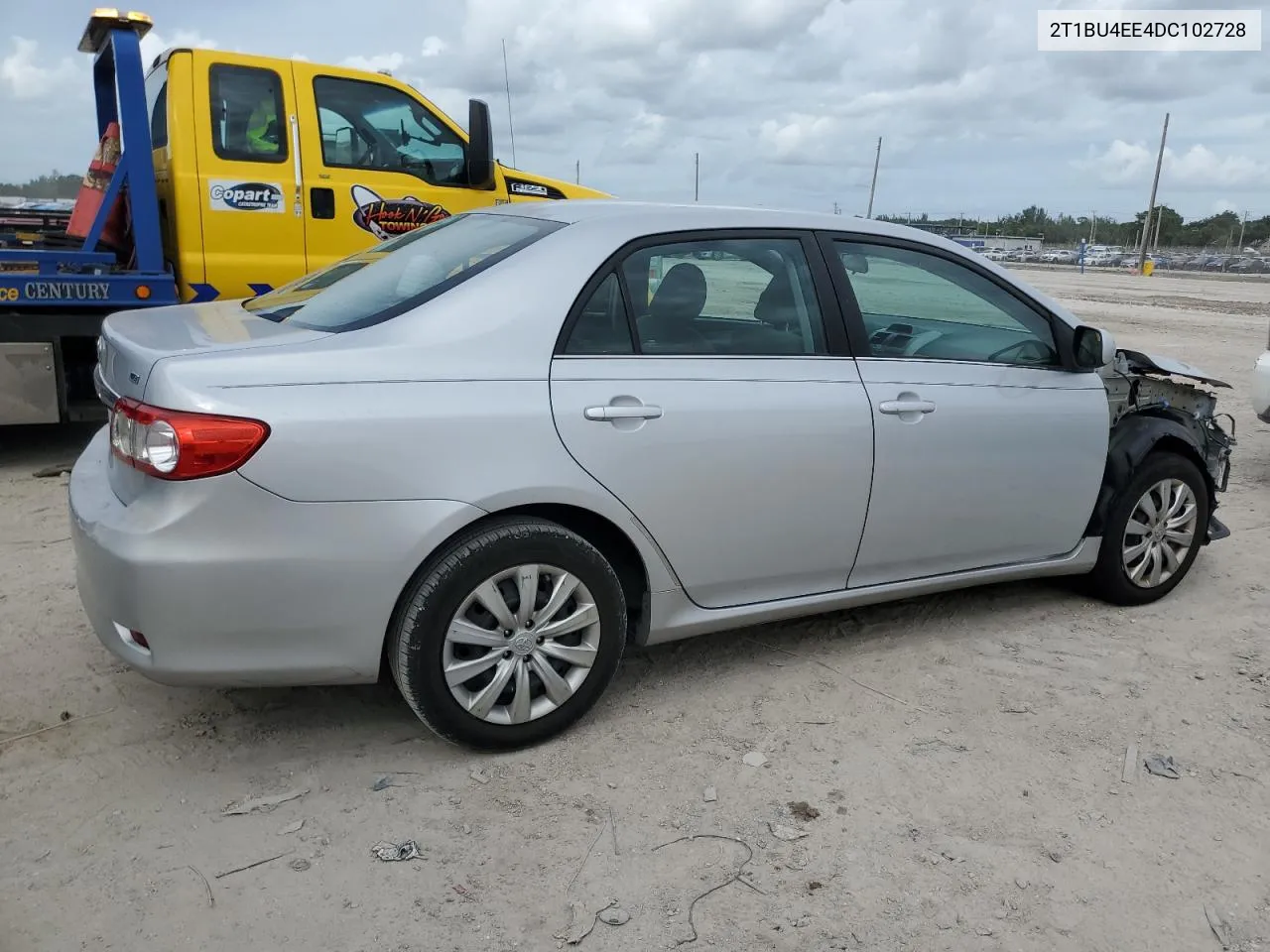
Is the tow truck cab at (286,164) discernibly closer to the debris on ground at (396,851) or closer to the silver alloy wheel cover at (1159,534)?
the silver alloy wheel cover at (1159,534)

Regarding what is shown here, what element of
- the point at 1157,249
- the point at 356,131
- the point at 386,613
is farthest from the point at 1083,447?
the point at 1157,249

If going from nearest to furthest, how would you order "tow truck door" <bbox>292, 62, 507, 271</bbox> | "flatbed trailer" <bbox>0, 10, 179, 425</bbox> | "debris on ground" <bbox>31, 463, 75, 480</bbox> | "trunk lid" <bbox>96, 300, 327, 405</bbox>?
"trunk lid" <bbox>96, 300, 327, 405</bbox> → "flatbed trailer" <bbox>0, 10, 179, 425</bbox> → "debris on ground" <bbox>31, 463, 75, 480</bbox> → "tow truck door" <bbox>292, 62, 507, 271</bbox>

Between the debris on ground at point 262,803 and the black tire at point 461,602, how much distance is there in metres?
0.39

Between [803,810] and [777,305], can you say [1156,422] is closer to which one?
[777,305]

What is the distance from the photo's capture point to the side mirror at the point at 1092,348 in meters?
4.05

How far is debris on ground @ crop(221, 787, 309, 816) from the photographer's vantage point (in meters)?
2.87

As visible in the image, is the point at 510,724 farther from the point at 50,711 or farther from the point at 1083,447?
the point at 1083,447

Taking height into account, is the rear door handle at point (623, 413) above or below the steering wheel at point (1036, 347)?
below

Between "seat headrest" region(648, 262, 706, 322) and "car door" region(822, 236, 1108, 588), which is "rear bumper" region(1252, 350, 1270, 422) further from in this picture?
"seat headrest" region(648, 262, 706, 322)

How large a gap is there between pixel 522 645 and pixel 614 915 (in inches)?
32.6

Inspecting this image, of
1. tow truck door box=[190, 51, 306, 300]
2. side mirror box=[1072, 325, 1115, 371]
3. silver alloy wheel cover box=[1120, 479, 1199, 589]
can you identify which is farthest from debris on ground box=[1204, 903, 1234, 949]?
tow truck door box=[190, 51, 306, 300]

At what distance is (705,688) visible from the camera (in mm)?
3674

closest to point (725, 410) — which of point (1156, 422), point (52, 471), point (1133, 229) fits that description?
point (1156, 422)

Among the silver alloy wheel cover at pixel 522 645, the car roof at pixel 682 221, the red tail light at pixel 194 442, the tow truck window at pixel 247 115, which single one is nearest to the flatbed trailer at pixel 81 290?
the tow truck window at pixel 247 115
